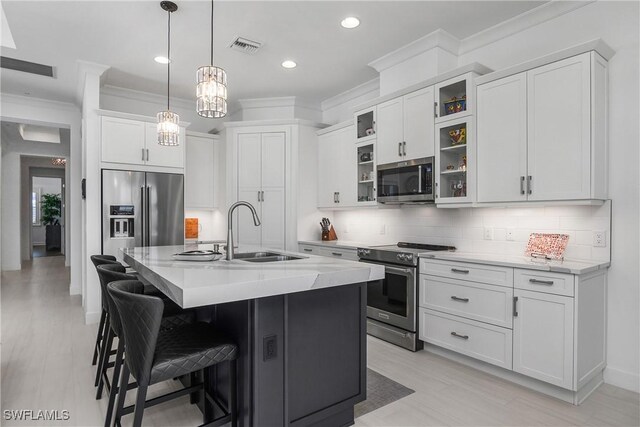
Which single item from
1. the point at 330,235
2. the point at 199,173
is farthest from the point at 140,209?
the point at 330,235

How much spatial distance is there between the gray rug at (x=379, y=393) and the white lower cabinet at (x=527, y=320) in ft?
2.30

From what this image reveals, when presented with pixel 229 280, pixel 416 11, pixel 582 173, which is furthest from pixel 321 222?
pixel 229 280

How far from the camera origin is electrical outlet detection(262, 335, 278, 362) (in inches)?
70.2

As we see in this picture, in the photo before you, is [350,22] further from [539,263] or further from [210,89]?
[539,263]

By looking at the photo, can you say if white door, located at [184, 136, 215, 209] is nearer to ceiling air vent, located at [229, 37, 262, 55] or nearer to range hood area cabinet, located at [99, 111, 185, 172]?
range hood area cabinet, located at [99, 111, 185, 172]

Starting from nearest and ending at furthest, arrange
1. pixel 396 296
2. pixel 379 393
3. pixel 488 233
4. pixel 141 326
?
1. pixel 141 326
2. pixel 379 393
3. pixel 488 233
4. pixel 396 296

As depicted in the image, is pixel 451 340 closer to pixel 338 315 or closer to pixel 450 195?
pixel 450 195

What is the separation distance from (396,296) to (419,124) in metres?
1.69

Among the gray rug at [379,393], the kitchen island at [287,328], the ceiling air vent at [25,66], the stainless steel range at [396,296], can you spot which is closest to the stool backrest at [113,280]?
the kitchen island at [287,328]

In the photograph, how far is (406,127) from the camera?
12.2 ft

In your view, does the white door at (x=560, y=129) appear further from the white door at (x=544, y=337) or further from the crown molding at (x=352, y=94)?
the crown molding at (x=352, y=94)

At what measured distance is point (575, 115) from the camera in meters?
2.59

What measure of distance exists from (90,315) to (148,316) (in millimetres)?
3410

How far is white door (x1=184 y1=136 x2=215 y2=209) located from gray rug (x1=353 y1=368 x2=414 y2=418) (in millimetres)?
3600
